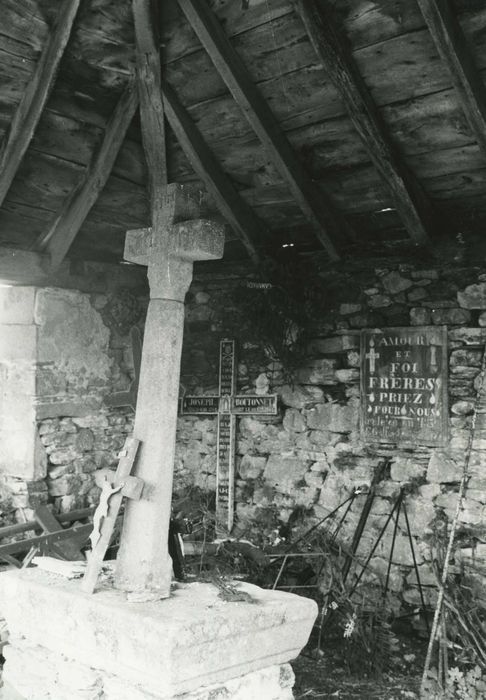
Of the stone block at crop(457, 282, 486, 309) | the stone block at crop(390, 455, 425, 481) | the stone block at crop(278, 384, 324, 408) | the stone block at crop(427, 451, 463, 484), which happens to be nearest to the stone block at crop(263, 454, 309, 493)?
the stone block at crop(278, 384, 324, 408)

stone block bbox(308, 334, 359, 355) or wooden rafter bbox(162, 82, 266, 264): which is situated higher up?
wooden rafter bbox(162, 82, 266, 264)

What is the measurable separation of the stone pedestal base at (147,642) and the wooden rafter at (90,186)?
8.52 ft

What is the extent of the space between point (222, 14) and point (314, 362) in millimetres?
2889

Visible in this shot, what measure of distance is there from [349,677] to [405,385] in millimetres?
2092

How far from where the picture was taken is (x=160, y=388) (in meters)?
3.54

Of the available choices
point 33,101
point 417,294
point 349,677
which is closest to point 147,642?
point 349,677

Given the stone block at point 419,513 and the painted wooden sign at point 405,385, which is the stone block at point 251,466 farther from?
the stone block at point 419,513

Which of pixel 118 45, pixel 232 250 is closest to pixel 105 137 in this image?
pixel 118 45

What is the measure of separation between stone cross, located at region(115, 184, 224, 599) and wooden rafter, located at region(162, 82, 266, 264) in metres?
0.89

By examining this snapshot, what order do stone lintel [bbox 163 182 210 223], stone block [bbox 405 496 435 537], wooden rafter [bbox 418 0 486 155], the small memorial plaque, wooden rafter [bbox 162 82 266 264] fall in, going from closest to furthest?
wooden rafter [bbox 418 0 486 155]
stone lintel [bbox 163 182 210 223]
wooden rafter [bbox 162 82 266 264]
stone block [bbox 405 496 435 537]
the small memorial plaque

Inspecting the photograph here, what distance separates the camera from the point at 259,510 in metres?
6.02

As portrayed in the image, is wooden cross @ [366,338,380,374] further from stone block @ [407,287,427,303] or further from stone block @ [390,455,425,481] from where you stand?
stone block @ [390,455,425,481]

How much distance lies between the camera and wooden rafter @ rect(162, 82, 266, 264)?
14.5 feet

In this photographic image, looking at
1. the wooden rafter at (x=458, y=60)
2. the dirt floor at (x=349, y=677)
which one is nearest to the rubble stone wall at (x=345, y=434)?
the dirt floor at (x=349, y=677)
